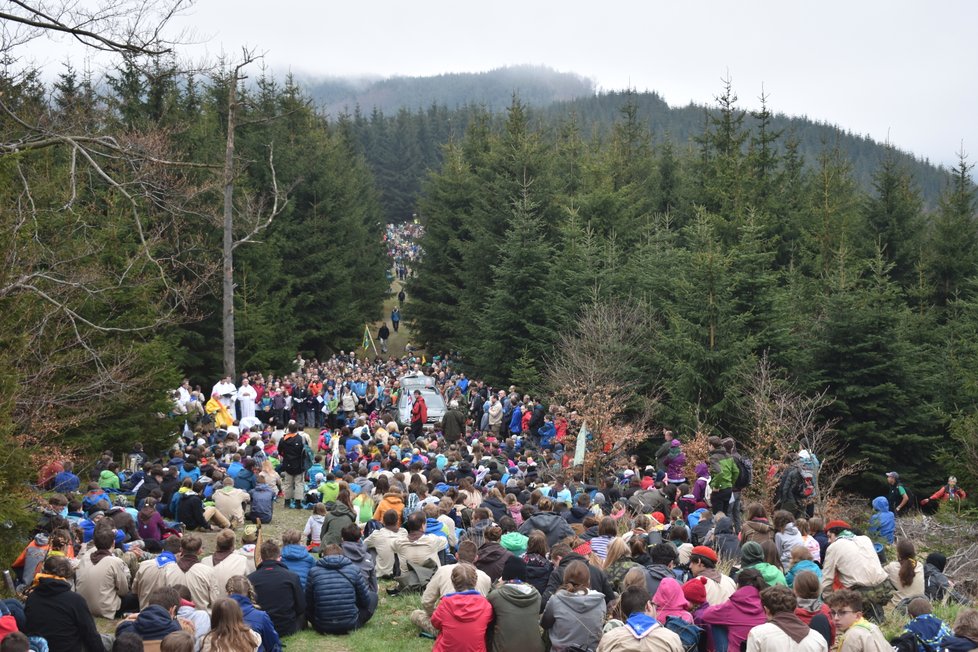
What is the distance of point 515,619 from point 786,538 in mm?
4505

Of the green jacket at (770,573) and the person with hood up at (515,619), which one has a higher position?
the green jacket at (770,573)

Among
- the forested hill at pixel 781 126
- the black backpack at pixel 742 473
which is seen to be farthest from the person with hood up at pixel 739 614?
the forested hill at pixel 781 126

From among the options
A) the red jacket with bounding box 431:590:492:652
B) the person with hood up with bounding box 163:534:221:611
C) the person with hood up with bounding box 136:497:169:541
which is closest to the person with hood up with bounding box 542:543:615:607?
the red jacket with bounding box 431:590:492:652

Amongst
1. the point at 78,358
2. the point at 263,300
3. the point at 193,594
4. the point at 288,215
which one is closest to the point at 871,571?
the point at 193,594

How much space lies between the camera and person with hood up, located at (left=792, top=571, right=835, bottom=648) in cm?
804

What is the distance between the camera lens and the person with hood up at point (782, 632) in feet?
23.3

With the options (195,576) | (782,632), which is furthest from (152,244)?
(782,632)

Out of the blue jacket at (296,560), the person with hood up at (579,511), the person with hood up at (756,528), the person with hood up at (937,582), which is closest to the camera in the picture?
the person with hood up at (756,528)

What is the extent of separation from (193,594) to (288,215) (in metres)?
35.4

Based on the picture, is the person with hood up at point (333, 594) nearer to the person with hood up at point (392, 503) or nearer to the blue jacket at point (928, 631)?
the person with hood up at point (392, 503)

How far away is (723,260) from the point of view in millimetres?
24031

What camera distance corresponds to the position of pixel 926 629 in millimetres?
8023

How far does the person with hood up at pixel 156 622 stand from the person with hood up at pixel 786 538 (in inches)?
291

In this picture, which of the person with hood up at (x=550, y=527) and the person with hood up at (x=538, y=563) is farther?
the person with hood up at (x=550, y=527)
